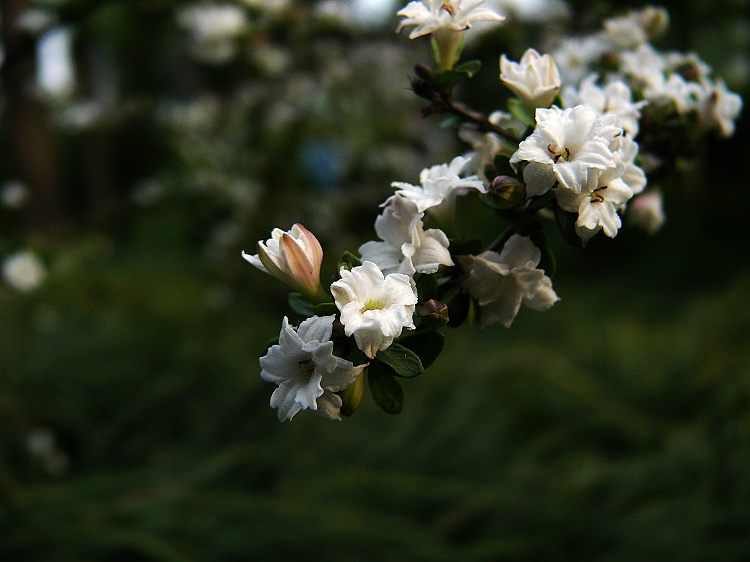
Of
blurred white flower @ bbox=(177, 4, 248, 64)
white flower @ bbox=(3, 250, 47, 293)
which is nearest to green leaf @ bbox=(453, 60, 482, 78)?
white flower @ bbox=(3, 250, 47, 293)

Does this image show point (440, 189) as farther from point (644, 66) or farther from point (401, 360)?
point (644, 66)

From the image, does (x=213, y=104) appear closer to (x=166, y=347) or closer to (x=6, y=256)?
(x=166, y=347)

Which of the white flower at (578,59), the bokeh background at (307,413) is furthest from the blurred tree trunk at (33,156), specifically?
the white flower at (578,59)

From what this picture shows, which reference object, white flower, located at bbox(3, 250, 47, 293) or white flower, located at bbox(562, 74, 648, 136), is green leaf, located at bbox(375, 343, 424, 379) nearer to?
white flower, located at bbox(562, 74, 648, 136)

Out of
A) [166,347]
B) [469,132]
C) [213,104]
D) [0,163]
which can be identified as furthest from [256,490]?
[0,163]

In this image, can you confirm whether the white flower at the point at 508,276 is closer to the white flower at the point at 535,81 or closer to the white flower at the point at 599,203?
the white flower at the point at 599,203

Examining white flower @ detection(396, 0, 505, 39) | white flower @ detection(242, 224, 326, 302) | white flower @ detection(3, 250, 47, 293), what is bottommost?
white flower @ detection(242, 224, 326, 302)
